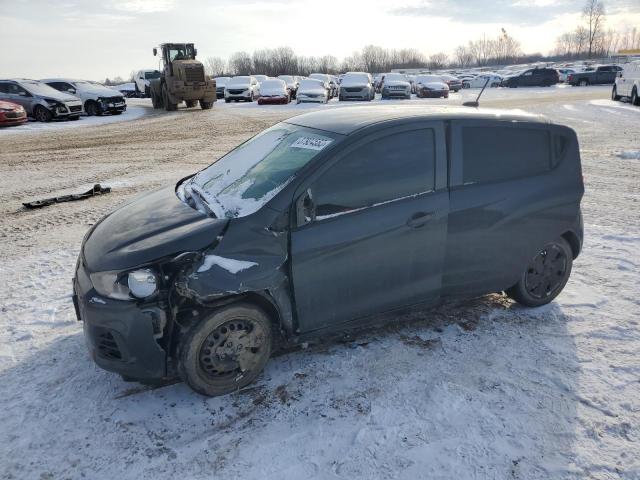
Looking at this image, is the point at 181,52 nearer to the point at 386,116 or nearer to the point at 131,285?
the point at 386,116

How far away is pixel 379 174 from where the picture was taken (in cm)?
362

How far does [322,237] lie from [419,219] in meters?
0.78

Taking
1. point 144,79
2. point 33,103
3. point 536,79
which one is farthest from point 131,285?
point 536,79

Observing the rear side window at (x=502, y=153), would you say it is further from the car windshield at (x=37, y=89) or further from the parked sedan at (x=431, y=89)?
the parked sedan at (x=431, y=89)

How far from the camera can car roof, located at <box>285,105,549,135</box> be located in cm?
379

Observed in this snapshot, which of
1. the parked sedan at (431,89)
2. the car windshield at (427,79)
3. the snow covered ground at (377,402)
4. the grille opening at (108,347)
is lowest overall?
the snow covered ground at (377,402)

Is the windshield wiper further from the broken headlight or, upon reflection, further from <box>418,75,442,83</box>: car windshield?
<box>418,75,442,83</box>: car windshield

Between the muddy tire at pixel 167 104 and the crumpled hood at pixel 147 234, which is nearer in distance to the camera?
the crumpled hood at pixel 147 234

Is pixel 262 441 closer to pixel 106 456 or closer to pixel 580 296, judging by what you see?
pixel 106 456

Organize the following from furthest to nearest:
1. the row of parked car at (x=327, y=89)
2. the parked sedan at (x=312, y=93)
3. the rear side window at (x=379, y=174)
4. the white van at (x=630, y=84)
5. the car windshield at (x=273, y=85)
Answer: the car windshield at (x=273, y=85) < the row of parked car at (x=327, y=89) < the parked sedan at (x=312, y=93) < the white van at (x=630, y=84) < the rear side window at (x=379, y=174)

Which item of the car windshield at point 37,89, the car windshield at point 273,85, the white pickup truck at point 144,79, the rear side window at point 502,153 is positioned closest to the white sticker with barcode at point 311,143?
the rear side window at point 502,153

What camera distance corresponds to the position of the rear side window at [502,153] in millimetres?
3916

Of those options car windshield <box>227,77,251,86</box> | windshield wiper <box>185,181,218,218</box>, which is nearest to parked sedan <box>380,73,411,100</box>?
car windshield <box>227,77,251,86</box>

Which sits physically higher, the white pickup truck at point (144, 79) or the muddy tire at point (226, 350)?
the white pickup truck at point (144, 79)
